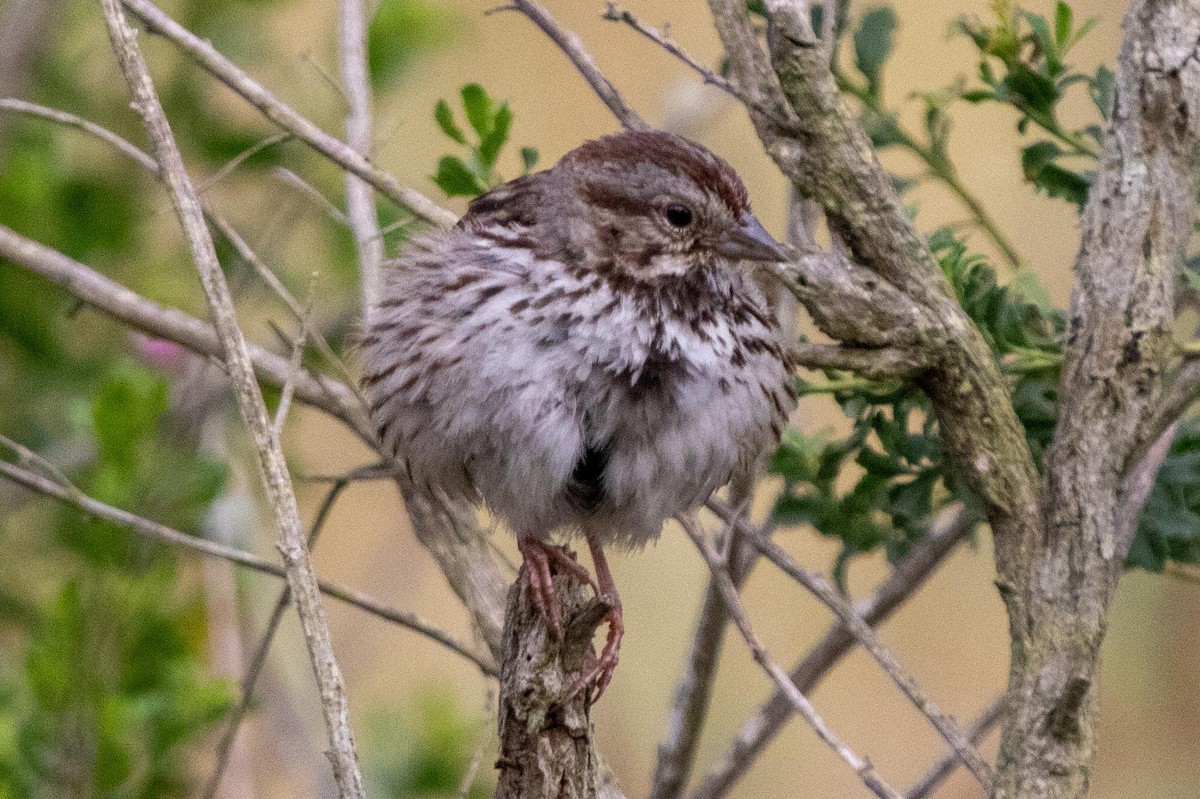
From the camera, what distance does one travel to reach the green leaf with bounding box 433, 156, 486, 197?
2824mm

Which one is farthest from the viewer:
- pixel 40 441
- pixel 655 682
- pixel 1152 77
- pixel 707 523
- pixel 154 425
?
pixel 655 682

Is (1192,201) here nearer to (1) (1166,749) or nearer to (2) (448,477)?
(2) (448,477)

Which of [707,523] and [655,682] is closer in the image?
[707,523]

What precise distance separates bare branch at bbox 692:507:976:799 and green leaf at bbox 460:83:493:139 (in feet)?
3.75

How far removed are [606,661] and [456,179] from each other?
0.98m

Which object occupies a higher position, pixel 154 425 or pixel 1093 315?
pixel 154 425

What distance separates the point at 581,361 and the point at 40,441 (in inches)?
82.1

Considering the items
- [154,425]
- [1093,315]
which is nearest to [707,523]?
[154,425]

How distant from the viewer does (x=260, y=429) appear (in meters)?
1.99

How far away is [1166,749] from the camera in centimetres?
573

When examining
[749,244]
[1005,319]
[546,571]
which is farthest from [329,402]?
[1005,319]

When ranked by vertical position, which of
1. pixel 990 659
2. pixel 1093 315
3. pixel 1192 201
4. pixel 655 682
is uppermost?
pixel 990 659

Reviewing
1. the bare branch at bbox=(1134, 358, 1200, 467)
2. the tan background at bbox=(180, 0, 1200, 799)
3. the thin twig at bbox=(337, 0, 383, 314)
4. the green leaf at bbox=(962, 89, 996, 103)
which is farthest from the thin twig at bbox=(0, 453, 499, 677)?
the tan background at bbox=(180, 0, 1200, 799)

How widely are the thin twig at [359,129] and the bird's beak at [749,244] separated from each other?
0.87 meters
